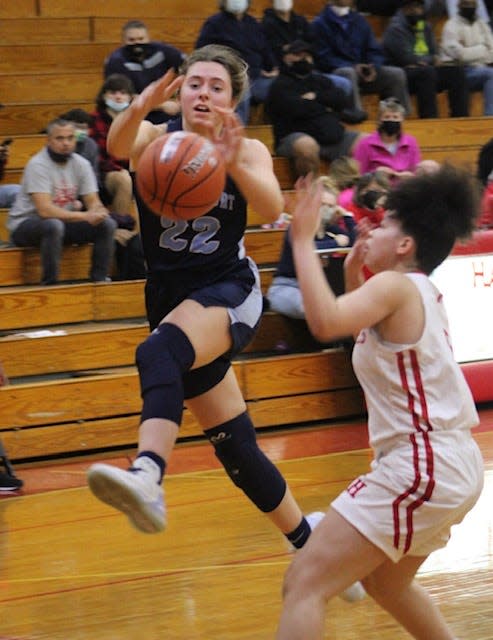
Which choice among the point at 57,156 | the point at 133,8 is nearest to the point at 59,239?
the point at 57,156

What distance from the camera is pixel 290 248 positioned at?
6988 mm

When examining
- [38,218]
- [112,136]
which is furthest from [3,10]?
[112,136]

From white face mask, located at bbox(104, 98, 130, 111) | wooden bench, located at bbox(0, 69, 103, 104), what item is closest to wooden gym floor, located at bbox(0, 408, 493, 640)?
white face mask, located at bbox(104, 98, 130, 111)

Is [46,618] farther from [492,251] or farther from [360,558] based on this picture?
[492,251]

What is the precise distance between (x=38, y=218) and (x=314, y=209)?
15.5 ft

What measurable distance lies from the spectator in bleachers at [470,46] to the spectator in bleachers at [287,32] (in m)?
1.47

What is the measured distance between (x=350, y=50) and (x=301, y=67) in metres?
1.17

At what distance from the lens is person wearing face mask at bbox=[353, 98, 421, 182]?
28.4 feet

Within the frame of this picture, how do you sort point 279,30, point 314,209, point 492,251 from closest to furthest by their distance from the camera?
point 314,209
point 492,251
point 279,30

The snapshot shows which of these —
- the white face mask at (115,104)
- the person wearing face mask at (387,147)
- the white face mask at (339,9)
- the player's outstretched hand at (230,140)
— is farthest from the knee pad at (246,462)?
the white face mask at (339,9)

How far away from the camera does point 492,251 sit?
282 inches

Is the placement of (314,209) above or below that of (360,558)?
above

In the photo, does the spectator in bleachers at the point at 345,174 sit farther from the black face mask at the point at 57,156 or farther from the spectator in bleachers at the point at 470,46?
the spectator in bleachers at the point at 470,46

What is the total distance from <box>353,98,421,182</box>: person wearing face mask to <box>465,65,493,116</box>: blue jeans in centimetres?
220
